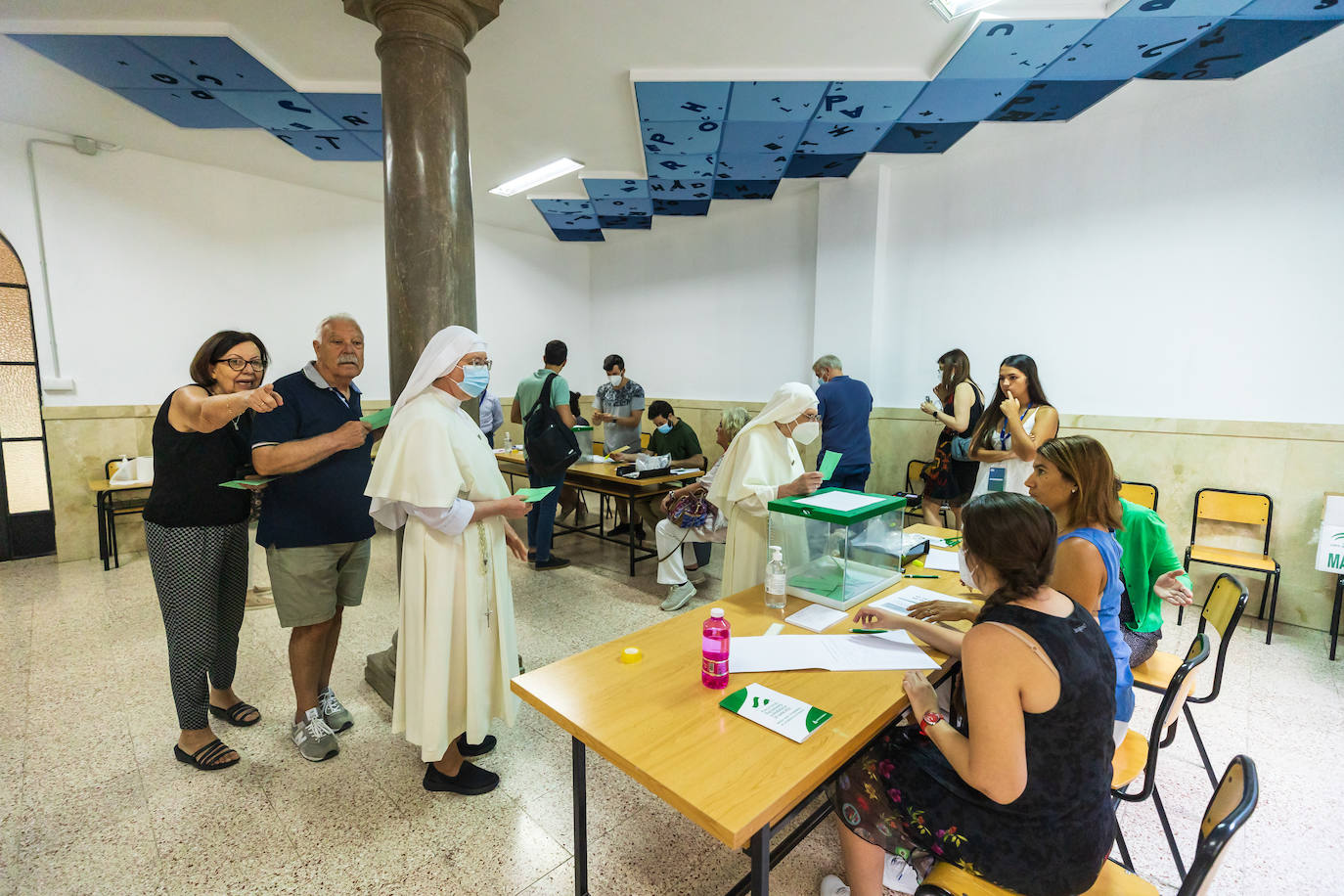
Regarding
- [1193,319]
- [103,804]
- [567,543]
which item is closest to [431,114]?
[103,804]

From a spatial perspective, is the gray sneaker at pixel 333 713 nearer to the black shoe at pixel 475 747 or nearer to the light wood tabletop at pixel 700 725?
the black shoe at pixel 475 747

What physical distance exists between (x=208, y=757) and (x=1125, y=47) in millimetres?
6047

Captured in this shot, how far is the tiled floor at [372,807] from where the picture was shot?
189 cm

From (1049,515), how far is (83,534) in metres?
7.10

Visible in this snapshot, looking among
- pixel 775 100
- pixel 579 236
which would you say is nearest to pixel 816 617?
pixel 775 100

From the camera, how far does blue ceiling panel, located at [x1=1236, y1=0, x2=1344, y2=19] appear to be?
308cm

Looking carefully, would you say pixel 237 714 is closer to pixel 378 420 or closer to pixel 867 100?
pixel 378 420

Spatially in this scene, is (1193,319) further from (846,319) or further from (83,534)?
(83,534)

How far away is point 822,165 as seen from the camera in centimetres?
545

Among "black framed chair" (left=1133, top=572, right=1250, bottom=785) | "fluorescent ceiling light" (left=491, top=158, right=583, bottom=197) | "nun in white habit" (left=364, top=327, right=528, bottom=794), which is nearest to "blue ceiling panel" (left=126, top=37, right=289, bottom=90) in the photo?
"fluorescent ceiling light" (left=491, top=158, right=583, bottom=197)

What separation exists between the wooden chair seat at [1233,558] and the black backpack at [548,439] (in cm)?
443

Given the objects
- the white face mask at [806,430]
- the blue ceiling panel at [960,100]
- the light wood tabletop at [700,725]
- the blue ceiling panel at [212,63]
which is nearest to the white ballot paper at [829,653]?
the light wood tabletop at [700,725]

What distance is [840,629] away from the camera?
1.91 meters

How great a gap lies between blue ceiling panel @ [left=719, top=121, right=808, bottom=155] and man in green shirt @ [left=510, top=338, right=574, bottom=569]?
2248 mm
